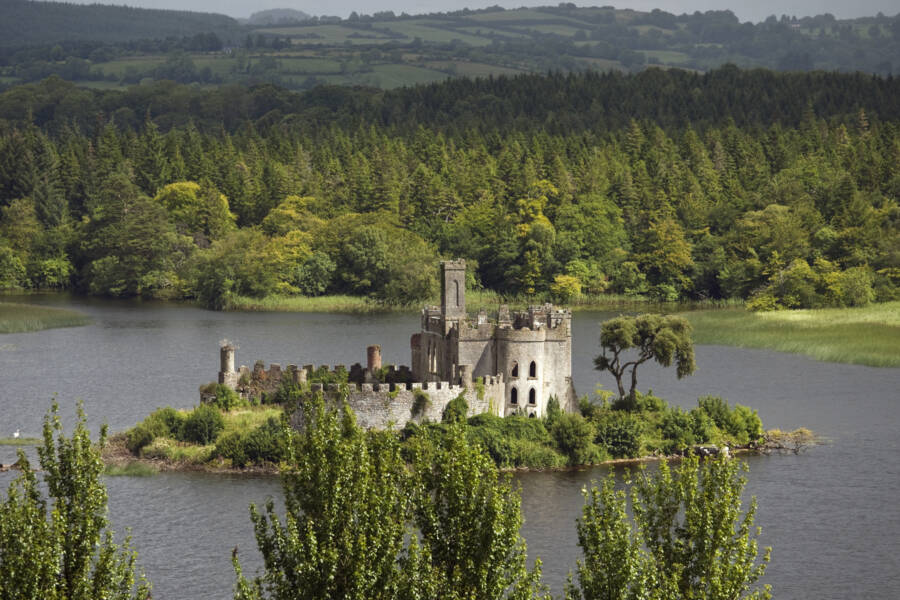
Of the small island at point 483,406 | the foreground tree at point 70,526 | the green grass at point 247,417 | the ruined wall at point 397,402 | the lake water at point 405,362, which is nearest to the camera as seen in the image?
the foreground tree at point 70,526

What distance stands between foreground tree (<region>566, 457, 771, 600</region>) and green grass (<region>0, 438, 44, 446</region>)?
37.7 m

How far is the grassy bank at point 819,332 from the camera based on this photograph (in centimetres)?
9088

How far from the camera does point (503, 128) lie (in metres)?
185

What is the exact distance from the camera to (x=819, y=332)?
99.4 metres

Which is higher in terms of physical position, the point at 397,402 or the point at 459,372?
the point at 459,372

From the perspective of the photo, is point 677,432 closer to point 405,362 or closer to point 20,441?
point 405,362

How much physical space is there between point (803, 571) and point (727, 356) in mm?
42982

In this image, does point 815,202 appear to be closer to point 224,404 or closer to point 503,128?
point 503,128

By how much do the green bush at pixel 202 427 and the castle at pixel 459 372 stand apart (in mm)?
4078

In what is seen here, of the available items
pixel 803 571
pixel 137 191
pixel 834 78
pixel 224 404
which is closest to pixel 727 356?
pixel 224 404

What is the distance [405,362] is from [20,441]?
80.5 feet

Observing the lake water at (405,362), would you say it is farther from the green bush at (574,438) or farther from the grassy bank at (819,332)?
the grassy bank at (819,332)

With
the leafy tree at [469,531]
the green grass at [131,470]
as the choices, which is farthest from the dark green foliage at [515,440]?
the leafy tree at [469,531]

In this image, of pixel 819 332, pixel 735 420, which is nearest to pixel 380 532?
pixel 735 420
